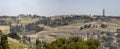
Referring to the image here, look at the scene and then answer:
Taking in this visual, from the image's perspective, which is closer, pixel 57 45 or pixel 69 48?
pixel 69 48

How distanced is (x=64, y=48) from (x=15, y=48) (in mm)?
25157

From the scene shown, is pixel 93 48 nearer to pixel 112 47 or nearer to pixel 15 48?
pixel 15 48

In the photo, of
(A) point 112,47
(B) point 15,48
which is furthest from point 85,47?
(A) point 112,47

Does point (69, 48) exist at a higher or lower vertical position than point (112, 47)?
higher

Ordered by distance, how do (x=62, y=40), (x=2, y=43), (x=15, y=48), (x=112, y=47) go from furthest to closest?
(x=112, y=47) < (x=15, y=48) < (x=62, y=40) < (x=2, y=43)

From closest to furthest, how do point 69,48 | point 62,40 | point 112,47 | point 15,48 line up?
1. point 69,48
2. point 62,40
3. point 15,48
4. point 112,47

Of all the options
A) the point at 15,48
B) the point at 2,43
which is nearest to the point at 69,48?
the point at 2,43

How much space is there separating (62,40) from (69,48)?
40.6 feet

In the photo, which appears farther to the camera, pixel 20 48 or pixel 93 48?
pixel 20 48

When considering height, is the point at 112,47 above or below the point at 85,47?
below

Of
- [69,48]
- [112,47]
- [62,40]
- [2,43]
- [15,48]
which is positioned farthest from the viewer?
[112,47]

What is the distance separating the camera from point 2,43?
8844 cm

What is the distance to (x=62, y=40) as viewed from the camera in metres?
94.6

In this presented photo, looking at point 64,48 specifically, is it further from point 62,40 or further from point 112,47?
point 112,47
